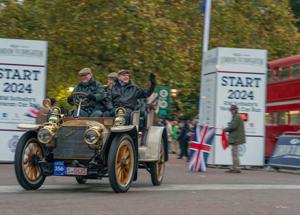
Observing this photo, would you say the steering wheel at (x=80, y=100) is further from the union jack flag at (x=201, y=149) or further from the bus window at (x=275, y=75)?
the bus window at (x=275, y=75)

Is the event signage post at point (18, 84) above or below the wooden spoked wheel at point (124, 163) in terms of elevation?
above

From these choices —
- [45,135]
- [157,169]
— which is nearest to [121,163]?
[45,135]

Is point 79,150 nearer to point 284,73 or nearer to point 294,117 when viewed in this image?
point 294,117

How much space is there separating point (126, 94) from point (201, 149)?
6833mm

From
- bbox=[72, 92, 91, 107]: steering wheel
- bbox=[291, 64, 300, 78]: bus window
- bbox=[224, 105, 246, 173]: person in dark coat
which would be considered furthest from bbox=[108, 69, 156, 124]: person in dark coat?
bbox=[291, 64, 300, 78]: bus window

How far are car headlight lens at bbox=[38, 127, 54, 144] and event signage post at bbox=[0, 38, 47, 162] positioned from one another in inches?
317

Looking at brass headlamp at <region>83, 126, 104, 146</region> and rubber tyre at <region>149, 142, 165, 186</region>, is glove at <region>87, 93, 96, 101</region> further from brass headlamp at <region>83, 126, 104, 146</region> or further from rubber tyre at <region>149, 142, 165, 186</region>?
rubber tyre at <region>149, 142, 165, 186</region>

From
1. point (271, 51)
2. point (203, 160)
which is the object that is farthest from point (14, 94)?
point (271, 51)

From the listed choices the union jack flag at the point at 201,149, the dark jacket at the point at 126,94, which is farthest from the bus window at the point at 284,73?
the dark jacket at the point at 126,94

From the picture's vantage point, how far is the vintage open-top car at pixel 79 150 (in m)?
12.2

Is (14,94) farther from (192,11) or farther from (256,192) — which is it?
(192,11)

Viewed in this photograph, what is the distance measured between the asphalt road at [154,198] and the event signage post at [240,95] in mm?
6840

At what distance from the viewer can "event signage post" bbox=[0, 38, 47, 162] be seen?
20.2m

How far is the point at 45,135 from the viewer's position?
40.3 ft
